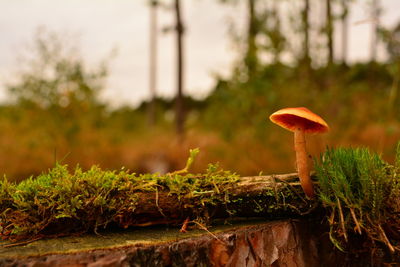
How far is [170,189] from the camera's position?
5.64ft

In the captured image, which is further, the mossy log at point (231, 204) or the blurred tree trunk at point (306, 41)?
the blurred tree trunk at point (306, 41)

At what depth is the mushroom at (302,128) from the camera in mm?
1627

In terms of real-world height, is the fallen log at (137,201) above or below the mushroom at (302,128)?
below

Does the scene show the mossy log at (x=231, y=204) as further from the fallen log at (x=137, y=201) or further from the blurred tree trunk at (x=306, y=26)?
the blurred tree trunk at (x=306, y=26)

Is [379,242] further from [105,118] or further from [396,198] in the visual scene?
[105,118]

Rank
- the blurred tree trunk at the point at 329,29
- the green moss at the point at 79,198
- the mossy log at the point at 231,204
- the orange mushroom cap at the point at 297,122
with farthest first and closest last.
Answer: the blurred tree trunk at the point at 329,29 < the orange mushroom cap at the point at 297,122 < the mossy log at the point at 231,204 < the green moss at the point at 79,198

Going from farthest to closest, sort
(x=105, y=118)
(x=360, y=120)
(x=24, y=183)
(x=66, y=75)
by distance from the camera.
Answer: (x=105, y=118) → (x=66, y=75) → (x=360, y=120) → (x=24, y=183)

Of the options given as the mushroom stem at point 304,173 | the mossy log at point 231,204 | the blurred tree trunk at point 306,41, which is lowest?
the mossy log at point 231,204

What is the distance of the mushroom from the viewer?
1627 mm

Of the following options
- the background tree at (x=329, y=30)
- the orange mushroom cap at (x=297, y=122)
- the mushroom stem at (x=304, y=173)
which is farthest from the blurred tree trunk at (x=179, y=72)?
the mushroom stem at (x=304, y=173)

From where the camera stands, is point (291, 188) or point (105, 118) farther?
point (105, 118)

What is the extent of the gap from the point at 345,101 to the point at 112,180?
542 cm

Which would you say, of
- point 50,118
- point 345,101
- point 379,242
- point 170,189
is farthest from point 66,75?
point 379,242

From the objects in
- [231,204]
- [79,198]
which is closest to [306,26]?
[231,204]
